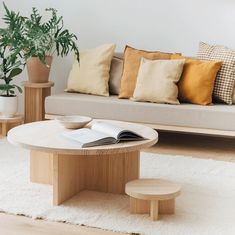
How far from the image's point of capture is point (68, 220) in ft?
9.93

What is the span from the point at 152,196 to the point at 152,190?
0.22 ft

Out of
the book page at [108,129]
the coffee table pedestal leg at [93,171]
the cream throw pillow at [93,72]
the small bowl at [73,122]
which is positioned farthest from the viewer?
the cream throw pillow at [93,72]

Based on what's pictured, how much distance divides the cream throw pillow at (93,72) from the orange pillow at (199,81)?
784mm

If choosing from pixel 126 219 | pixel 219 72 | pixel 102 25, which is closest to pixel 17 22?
pixel 102 25

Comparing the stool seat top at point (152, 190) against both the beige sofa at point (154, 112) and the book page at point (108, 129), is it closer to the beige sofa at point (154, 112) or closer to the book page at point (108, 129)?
the book page at point (108, 129)

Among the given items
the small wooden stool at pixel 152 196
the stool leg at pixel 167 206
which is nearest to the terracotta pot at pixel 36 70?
the small wooden stool at pixel 152 196

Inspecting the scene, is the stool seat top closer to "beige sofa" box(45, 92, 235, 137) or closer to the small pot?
"beige sofa" box(45, 92, 235, 137)

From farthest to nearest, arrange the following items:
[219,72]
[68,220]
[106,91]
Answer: [106,91], [219,72], [68,220]

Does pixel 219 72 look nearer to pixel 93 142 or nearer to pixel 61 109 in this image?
pixel 61 109

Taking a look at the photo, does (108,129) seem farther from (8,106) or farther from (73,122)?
(8,106)

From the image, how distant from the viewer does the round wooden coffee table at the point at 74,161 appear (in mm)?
3150

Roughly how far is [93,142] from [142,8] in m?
2.69

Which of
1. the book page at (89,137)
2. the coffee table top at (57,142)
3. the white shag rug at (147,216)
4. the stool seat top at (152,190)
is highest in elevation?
the book page at (89,137)

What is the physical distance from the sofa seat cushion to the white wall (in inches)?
32.3
